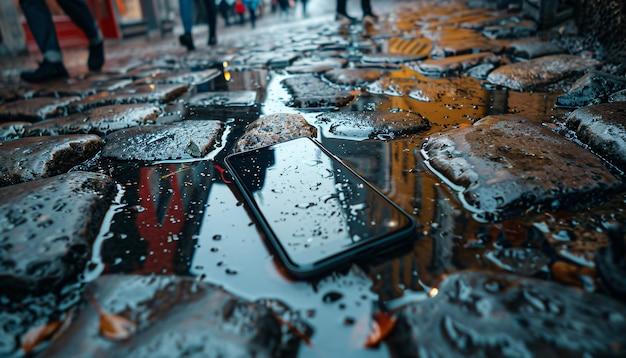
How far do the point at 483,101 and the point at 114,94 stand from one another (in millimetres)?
2720

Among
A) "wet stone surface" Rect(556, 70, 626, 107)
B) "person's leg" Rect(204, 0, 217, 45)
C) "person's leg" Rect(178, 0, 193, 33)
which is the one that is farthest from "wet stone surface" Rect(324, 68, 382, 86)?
"person's leg" Rect(204, 0, 217, 45)

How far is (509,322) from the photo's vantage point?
74 centimetres

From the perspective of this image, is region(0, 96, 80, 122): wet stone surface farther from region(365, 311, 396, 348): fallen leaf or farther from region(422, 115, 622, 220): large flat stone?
region(365, 311, 396, 348): fallen leaf

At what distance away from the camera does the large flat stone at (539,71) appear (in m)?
→ 2.42

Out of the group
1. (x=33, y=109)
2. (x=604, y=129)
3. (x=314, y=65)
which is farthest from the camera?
(x=314, y=65)

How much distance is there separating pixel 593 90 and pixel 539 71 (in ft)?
1.86

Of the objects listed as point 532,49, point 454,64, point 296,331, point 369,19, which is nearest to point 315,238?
point 296,331

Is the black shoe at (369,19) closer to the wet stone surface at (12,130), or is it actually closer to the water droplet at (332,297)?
the wet stone surface at (12,130)

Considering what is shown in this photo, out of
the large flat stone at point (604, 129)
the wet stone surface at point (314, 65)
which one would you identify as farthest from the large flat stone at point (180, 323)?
the wet stone surface at point (314, 65)

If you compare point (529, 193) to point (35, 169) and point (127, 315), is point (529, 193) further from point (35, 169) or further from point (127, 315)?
point (35, 169)

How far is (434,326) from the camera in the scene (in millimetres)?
764

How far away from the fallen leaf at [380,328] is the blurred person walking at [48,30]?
4.38 meters

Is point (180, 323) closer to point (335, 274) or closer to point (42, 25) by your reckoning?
point (335, 274)

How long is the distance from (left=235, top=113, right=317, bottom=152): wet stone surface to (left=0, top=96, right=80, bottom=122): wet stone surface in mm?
1660
